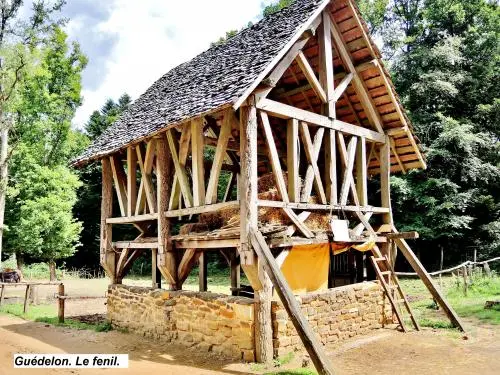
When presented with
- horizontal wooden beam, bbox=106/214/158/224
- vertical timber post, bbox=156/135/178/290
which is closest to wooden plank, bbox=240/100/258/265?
vertical timber post, bbox=156/135/178/290

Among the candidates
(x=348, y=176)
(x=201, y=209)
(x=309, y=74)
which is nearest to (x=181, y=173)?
(x=201, y=209)

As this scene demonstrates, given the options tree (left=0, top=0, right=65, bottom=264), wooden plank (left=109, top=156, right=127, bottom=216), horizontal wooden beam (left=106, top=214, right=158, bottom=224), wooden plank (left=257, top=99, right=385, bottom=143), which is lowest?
horizontal wooden beam (left=106, top=214, right=158, bottom=224)

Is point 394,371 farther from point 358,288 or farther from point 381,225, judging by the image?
point 381,225

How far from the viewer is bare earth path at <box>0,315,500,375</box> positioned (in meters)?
7.54

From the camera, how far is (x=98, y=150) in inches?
458

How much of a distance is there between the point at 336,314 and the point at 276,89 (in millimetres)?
6026

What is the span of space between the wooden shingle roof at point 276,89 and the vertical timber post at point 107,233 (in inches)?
34.8

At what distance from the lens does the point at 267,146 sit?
876 cm

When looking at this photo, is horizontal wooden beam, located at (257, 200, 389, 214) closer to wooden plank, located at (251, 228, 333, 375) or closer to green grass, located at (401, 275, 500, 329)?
wooden plank, located at (251, 228, 333, 375)

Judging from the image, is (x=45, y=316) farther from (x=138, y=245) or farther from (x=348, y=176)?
(x=348, y=176)

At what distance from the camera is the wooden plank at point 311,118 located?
28.0 ft

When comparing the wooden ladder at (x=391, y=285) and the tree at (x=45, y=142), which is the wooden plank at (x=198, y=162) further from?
the tree at (x=45, y=142)

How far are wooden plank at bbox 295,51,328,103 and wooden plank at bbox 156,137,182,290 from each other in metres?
3.31

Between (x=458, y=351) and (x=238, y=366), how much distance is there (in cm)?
439
